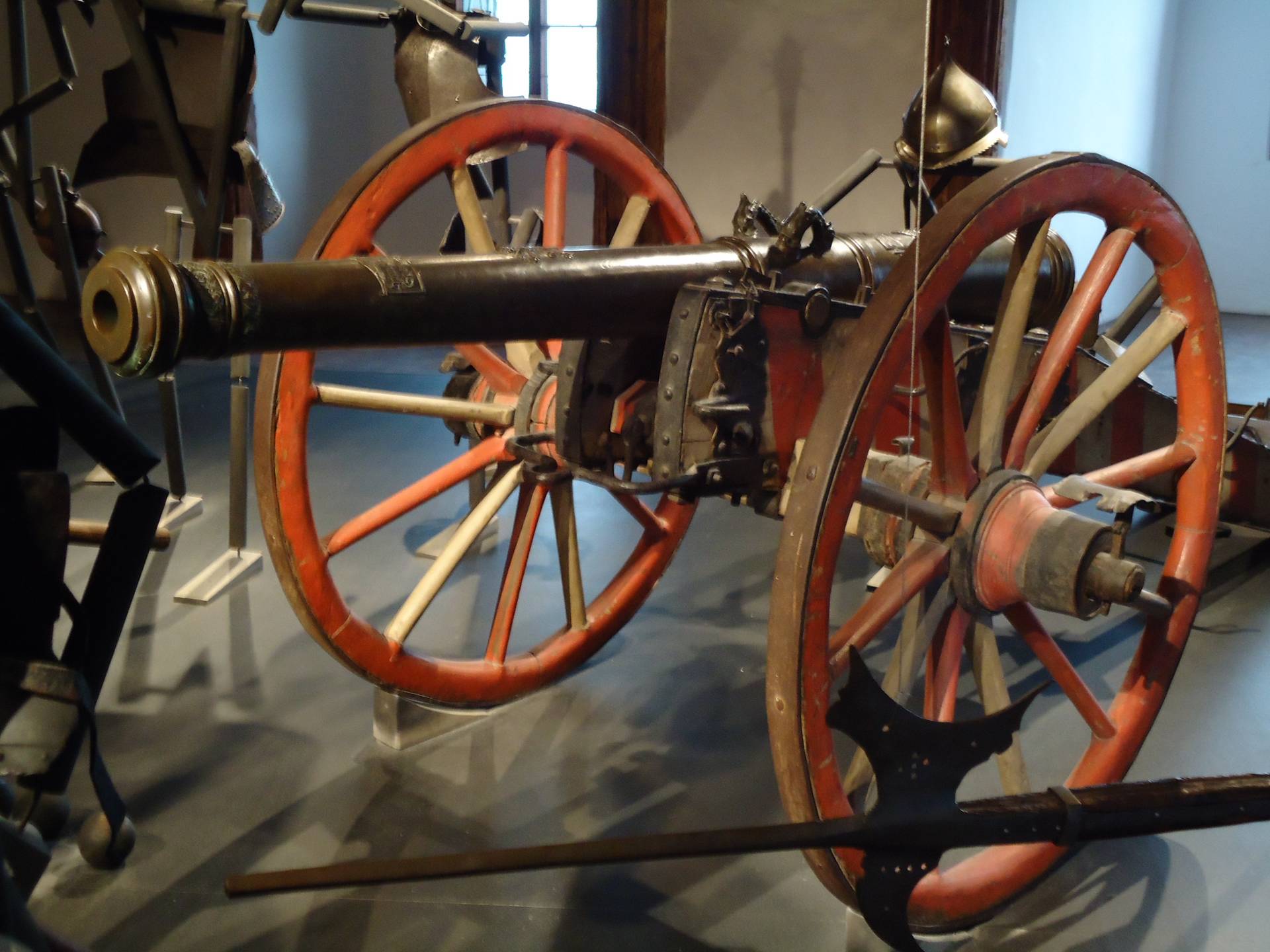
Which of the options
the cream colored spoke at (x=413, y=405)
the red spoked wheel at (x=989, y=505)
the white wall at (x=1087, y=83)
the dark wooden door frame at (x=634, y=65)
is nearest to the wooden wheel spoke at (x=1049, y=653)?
the red spoked wheel at (x=989, y=505)

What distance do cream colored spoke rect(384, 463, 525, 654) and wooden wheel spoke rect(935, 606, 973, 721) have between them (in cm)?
83

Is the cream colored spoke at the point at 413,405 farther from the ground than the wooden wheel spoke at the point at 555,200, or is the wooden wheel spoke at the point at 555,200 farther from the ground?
the wooden wheel spoke at the point at 555,200

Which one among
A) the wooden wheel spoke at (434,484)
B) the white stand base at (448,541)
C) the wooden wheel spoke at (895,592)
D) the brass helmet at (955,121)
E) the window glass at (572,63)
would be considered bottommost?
the white stand base at (448,541)

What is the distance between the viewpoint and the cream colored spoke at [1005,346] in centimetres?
148

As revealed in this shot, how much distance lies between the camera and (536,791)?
1964mm

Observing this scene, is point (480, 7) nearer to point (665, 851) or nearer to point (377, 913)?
point (377, 913)

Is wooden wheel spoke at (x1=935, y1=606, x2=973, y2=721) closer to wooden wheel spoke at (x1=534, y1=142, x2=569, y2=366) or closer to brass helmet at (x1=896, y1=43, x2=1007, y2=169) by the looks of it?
wooden wheel spoke at (x1=534, y1=142, x2=569, y2=366)

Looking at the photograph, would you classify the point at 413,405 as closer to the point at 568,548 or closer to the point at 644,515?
the point at 568,548

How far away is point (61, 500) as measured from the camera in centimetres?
130

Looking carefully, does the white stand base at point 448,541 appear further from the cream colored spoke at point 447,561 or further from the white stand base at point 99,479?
the white stand base at point 99,479

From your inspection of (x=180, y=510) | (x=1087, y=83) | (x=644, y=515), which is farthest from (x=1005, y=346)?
(x=1087, y=83)

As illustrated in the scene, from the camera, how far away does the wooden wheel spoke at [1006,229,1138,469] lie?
158 centimetres

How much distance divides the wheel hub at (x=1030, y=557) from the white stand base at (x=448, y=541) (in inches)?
63.1

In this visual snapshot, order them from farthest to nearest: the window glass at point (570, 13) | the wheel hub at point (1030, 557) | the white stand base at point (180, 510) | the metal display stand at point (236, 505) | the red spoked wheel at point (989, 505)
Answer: the window glass at point (570, 13) → the white stand base at point (180, 510) → the metal display stand at point (236, 505) → the wheel hub at point (1030, 557) → the red spoked wheel at point (989, 505)
